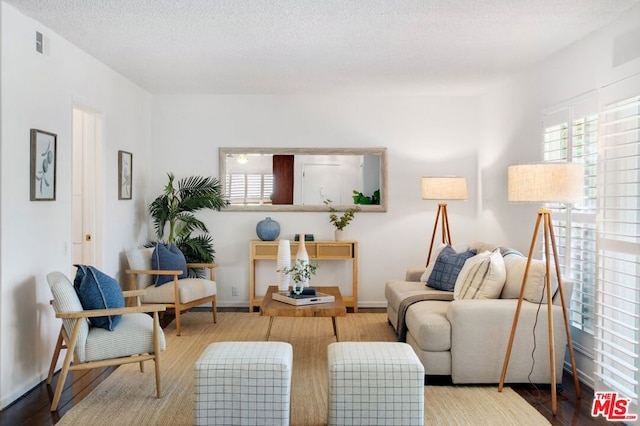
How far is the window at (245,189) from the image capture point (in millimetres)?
6695

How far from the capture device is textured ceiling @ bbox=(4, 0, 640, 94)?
11.8 feet

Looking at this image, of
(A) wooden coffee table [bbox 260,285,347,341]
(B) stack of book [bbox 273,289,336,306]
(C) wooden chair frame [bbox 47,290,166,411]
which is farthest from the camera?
(B) stack of book [bbox 273,289,336,306]

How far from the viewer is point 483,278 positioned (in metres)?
4.26

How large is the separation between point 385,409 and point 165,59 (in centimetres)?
363

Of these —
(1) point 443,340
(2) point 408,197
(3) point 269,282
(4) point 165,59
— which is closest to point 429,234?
(2) point 408,197

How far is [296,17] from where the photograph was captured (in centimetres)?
379

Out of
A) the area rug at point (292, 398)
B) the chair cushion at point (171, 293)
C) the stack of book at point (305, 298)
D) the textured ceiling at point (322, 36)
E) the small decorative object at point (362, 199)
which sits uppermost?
the textured ceiling at point (322, 36)

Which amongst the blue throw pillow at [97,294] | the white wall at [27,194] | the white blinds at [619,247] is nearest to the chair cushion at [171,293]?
the white wall at [27,194]

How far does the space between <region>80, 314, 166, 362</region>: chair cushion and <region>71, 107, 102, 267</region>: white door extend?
1743 millimetres

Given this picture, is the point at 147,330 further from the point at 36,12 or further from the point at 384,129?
the point at 384,129

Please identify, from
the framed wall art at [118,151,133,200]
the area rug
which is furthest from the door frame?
the area rug

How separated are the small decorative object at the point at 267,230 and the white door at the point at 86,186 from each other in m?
1.88

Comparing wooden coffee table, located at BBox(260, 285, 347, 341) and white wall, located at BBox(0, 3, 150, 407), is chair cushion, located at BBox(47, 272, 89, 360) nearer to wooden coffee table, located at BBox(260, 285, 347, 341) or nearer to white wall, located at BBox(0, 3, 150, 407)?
white wall, located at BBox(0, 3, 150, 407)

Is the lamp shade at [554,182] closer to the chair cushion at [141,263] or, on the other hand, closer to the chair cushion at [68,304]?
the chair cushion at [68,304]
